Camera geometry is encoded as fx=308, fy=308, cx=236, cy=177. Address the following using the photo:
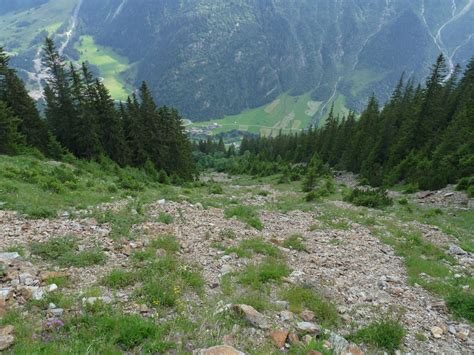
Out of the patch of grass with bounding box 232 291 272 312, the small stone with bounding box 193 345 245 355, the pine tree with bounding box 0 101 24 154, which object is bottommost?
the patch of grass with bounding box 232 291 272 312

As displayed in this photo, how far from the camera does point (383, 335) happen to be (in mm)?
8188

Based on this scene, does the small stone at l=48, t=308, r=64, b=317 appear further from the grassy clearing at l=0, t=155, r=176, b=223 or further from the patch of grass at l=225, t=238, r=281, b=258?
the grassy clearing at l=0, t=155, r=176, b=223

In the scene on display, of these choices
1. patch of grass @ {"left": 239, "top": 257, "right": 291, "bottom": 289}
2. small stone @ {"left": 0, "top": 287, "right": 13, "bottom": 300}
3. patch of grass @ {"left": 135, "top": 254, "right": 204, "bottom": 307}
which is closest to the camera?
small stone @ {"left": 0, "top": 287, "right": 13, "bottom": 300}

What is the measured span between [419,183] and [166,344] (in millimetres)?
38679

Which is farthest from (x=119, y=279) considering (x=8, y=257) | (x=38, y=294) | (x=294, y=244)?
(x=294, y=244)

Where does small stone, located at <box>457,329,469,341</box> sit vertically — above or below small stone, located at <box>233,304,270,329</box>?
below

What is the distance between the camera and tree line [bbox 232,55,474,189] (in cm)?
3803

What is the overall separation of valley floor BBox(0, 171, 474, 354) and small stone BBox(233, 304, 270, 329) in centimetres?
4

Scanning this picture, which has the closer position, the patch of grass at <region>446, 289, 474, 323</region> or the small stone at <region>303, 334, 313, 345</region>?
the small stone at <region>303, 334, 313, 345</region>

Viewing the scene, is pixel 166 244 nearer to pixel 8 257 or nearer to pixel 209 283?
pixel 209 283

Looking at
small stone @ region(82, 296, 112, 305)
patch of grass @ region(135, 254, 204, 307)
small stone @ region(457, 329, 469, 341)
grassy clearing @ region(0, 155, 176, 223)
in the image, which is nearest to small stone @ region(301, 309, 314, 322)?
patch of grass @ region(135, 254, 204, 307)

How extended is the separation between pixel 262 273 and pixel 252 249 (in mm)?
2447

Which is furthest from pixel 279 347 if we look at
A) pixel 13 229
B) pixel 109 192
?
pixel 109 192

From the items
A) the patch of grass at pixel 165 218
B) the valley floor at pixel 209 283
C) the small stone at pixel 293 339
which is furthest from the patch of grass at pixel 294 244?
the small stone at pixel 293 339
